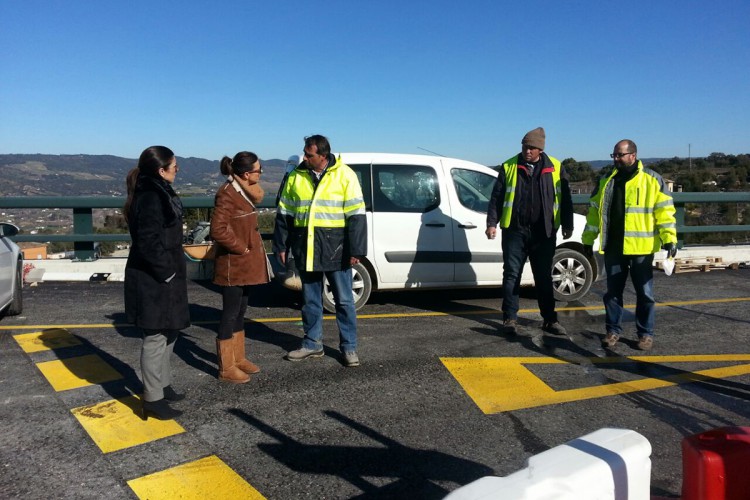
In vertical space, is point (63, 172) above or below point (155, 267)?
above

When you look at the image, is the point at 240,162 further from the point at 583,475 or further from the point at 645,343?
the point at 645,343

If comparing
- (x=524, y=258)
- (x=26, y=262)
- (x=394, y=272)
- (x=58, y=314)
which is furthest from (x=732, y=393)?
(x=26, y=262)

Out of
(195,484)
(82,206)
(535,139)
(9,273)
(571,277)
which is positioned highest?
(535,139)

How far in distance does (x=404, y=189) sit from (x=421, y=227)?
504mm

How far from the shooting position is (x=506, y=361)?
5328 mm

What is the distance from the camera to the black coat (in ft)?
12.5

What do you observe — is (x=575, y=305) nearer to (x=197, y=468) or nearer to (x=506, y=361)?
(x=506, y=361)

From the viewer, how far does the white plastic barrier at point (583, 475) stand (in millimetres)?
1830

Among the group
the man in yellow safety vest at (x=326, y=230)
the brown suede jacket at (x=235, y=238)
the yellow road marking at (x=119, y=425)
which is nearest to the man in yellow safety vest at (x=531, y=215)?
the man in yellow safety vest at (x=326, y=230)

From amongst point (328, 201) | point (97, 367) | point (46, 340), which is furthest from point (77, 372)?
point (328, 201)

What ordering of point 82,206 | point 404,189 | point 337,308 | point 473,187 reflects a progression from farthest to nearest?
point 82,206
point 473,187
point 404,189
point 337,308

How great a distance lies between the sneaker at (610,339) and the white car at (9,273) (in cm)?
604

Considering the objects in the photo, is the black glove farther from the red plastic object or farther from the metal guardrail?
the metal guardrail

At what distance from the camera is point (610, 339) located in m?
5.75
